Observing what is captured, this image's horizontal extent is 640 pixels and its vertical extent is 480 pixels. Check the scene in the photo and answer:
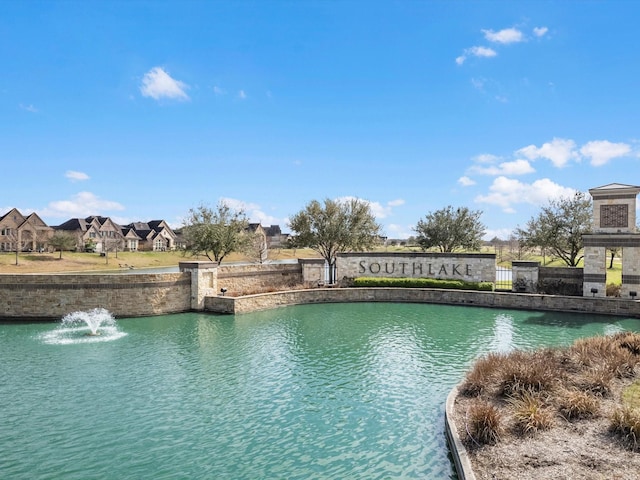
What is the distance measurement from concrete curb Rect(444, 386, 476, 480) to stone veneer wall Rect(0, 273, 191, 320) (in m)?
17.9

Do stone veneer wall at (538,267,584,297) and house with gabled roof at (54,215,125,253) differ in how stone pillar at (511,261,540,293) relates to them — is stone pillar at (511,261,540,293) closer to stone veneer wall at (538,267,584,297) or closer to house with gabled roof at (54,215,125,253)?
stone veneer wall at (538,267,584,297)

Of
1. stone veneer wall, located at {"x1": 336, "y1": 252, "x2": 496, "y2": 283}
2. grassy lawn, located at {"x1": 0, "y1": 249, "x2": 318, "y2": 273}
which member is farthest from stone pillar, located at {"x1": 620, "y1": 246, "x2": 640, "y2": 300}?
grassy lawn, located at {"x1": 0, "y1": 249, "x2": 318, "y2": 273}

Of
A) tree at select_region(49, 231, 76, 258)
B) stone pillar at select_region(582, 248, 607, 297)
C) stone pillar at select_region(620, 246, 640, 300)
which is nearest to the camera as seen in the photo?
stone pillar at select_region(620, 246, 640, 300)

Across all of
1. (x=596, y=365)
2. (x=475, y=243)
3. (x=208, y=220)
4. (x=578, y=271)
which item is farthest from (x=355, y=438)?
(x=475, y=243)

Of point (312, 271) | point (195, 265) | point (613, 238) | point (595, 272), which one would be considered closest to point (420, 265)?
point (312, 271)

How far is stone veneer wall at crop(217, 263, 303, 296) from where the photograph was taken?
Answer: 26.1 metres

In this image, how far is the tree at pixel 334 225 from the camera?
34.2 metres

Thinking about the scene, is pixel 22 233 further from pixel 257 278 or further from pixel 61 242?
pixel 257 278

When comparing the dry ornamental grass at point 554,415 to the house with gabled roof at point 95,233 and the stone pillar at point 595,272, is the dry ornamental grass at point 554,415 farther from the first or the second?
the house with gabled roof at point 95,233

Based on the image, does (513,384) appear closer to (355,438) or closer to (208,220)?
(355,438)

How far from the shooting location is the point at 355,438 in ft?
28.1

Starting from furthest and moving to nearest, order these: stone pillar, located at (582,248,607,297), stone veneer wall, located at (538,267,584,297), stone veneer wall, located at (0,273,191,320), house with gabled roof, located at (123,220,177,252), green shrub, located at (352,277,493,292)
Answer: house with gabled roof, located at (123,220,177,252), green shrub, located at (352,277,493,292), stone veneer wall, located at (538,267,584,297), stone pillar, located at (582,248,607,297), stone veneer wall, located at (0,273,191,320)

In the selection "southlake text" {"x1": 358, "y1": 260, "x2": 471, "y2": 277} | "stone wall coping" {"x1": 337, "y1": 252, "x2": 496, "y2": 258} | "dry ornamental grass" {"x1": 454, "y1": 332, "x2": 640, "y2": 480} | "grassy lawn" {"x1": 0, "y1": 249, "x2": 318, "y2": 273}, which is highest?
"stone wall coping" {"x1": 337, "y1": 252, "x2": 496, "y2": 258}

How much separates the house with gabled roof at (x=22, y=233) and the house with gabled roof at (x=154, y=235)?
62.0 feet
